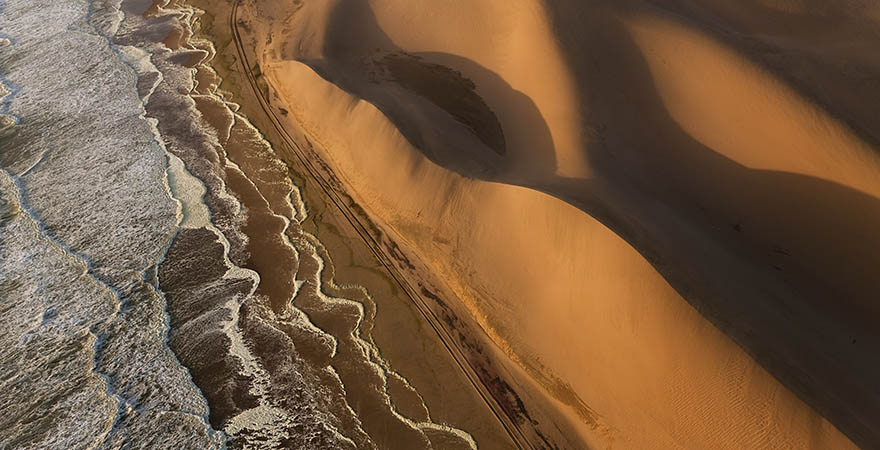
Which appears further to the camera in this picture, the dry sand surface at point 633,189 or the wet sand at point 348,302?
the wet sand at point 348,302

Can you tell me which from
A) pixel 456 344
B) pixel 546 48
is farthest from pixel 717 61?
pixel 456 344

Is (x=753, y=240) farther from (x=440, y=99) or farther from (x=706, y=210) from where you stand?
(x=440, y=99)

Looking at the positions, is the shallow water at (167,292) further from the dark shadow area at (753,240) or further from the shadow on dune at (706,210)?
the dark shadow area at (753,240)

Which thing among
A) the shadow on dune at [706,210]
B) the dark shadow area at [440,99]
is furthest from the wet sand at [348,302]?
the shadow on dune at [706,210]

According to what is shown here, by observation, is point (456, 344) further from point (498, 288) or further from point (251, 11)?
point (251, 11)

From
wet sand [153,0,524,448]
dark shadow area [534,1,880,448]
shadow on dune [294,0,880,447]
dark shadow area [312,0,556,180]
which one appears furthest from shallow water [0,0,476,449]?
dark shadow area [534,1,880,448]
